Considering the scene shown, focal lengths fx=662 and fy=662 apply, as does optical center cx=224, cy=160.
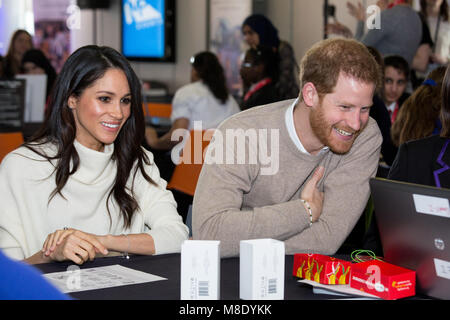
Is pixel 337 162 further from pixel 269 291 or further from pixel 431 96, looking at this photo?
pixel 431 96

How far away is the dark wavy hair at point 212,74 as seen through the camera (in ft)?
18.6

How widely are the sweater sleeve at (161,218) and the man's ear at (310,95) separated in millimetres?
606

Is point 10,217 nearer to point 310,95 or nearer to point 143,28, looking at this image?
point 310,95

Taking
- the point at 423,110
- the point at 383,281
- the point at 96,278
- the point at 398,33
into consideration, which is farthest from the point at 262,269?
the point at 398,33

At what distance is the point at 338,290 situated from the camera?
160 cm

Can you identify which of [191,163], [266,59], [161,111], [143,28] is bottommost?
[191,163]

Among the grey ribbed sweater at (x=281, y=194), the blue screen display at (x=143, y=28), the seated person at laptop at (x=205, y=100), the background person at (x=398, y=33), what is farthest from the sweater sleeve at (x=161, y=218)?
the blue screen display at (x=143, y=28)

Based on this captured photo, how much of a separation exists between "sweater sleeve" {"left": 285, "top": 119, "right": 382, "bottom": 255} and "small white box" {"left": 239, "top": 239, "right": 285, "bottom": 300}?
0.55 metres

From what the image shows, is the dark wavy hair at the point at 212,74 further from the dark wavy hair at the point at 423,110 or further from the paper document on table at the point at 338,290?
the paper document on table at the point at 338,290

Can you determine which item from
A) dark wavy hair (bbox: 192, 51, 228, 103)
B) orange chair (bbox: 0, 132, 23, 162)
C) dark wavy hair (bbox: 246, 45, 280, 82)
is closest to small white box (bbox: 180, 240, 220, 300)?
orange chair (bbox: 0, 132, 23, 162)

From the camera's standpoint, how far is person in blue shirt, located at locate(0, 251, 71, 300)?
2.18ft

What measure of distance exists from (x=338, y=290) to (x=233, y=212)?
55 centimetres

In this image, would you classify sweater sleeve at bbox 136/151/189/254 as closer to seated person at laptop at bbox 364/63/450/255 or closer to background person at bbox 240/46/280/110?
seated person at laptop at bbox 364/63/450/255
